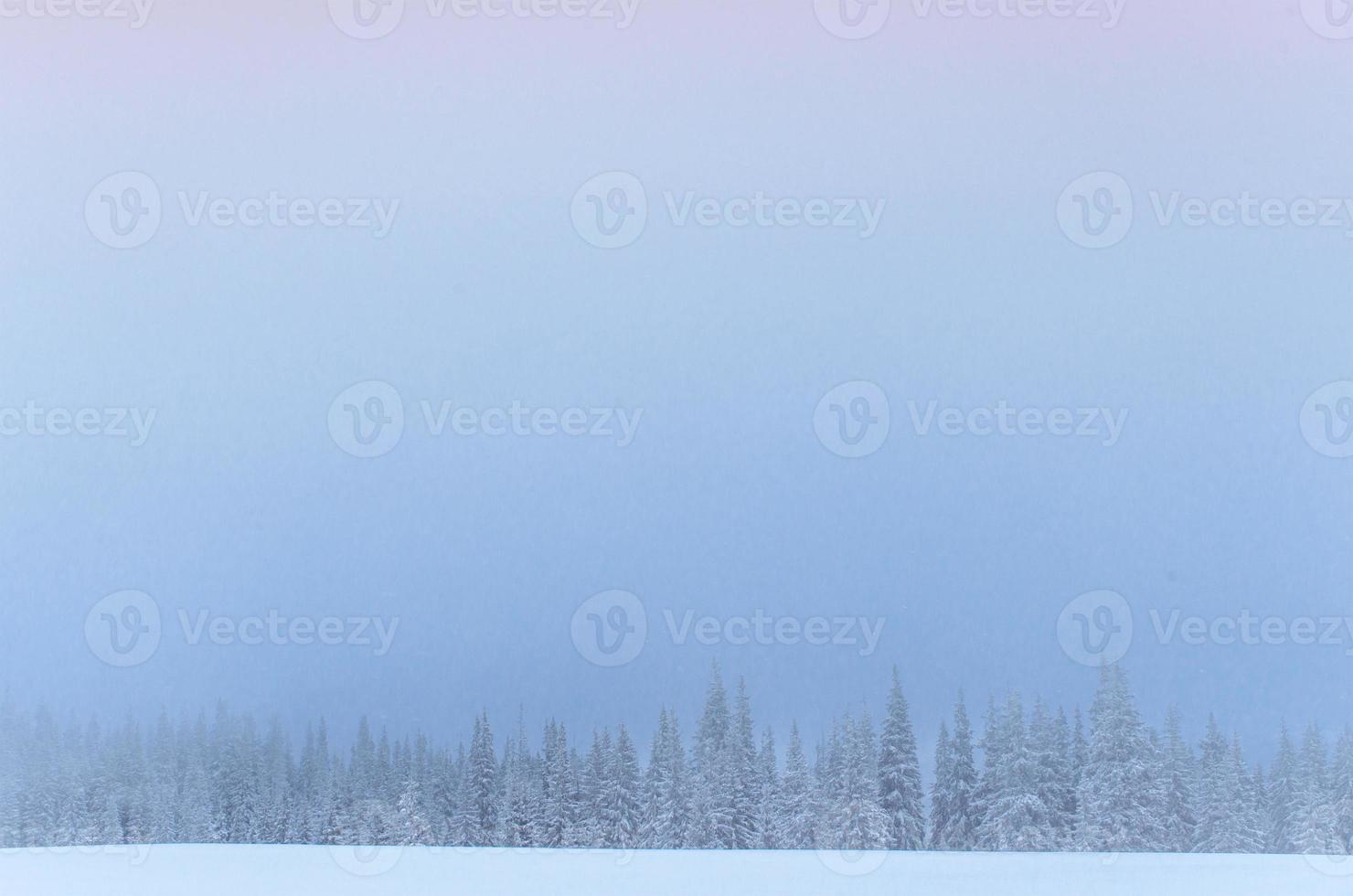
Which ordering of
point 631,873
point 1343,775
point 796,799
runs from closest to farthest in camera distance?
point 631,873, point 1343,775, point 796,799

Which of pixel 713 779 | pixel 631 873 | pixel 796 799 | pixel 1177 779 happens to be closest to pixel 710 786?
pixel 713 779

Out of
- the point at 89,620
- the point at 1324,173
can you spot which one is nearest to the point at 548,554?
Answer: the point at 89,620

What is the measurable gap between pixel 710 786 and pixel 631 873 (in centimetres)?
70

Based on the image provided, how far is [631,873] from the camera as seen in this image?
4.11 metres

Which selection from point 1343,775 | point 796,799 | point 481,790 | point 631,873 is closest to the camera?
point 631,873

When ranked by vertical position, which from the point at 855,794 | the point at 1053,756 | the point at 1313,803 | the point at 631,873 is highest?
the point at 1053,756

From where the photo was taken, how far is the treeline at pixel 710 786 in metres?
4.58

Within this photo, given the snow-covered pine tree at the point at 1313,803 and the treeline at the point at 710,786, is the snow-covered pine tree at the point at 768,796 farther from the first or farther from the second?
the snow-covered pine tree at the point at 1313,803

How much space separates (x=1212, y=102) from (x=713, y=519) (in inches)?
100

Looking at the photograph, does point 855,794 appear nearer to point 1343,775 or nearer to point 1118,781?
point 1118,781

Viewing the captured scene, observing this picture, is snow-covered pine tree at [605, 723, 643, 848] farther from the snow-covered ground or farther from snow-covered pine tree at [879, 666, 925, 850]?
snow-covered pine tree at [879, 666, 925, 850]

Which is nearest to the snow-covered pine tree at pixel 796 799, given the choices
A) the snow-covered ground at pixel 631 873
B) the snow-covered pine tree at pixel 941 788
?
the snow-covered ground at pixel 631 873

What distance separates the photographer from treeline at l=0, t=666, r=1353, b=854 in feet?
15.0

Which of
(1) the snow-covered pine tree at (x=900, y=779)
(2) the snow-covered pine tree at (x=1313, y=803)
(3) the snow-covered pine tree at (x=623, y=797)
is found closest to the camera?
(2) the snow-covered pine tree at (x=1313, y=803)
